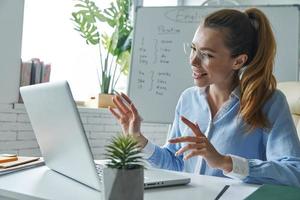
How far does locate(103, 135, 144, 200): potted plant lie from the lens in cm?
63

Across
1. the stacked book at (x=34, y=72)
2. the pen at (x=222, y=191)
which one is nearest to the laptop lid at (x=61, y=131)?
the pen at (x=222, y=191)

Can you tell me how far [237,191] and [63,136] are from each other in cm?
40

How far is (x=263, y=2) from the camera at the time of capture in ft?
10.5

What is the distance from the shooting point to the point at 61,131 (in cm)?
86

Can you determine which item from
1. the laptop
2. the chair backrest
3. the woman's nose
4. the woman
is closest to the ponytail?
the woman

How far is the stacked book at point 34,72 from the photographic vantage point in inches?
84.2

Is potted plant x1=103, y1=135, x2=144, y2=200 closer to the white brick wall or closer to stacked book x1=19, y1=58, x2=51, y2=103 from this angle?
the white brick wall

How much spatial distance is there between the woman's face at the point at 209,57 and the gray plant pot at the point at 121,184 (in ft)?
2.35

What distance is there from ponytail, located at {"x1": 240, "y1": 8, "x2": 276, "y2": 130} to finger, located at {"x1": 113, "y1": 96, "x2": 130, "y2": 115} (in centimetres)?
36

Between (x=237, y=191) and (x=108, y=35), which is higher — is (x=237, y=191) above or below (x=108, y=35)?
below

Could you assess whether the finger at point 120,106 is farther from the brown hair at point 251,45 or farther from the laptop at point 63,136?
the brown hair at point 251,45

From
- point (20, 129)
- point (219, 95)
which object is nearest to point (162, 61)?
point (20, 129)

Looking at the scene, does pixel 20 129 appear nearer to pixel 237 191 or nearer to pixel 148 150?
pixel 148 150

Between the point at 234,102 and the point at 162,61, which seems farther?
the point at 162,61
